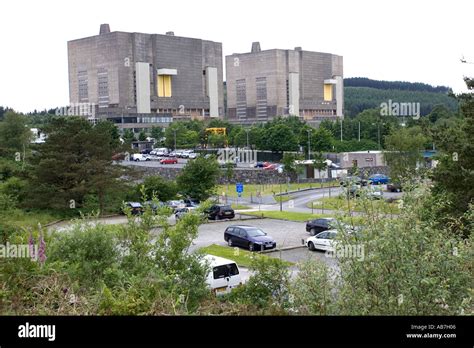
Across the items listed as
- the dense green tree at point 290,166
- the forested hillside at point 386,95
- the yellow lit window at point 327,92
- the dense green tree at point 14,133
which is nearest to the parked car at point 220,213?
the dense green tree at point 290,166

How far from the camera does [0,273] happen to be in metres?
8.25

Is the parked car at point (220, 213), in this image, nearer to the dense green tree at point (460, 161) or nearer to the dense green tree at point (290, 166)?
the dense green tree at point (460, 161)

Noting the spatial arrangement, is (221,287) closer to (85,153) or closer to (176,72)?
(85,153)

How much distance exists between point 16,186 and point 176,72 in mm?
71928

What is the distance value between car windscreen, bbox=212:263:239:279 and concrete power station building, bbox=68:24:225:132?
80538 millimetres

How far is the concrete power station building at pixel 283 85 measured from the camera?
342 ft

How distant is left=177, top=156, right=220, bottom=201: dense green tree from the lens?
3106cm

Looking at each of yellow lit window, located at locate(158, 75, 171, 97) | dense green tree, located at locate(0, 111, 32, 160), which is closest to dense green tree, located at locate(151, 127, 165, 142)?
yellow lit window, located at locate(158, 75, 171, 97)

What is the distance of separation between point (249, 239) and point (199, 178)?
11.8 m

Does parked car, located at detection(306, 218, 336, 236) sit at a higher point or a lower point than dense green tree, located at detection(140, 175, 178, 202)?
lower

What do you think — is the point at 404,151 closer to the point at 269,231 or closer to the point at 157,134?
the point at 269,231

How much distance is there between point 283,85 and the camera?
343ft

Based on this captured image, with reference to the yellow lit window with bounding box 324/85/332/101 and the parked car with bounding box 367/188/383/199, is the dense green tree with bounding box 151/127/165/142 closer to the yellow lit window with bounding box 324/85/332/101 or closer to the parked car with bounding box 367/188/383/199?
the yellow lit window with bounding box 324/85/332/101
